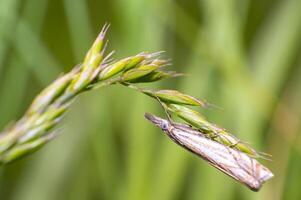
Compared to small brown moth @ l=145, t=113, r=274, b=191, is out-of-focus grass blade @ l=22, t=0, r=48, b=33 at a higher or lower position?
higher

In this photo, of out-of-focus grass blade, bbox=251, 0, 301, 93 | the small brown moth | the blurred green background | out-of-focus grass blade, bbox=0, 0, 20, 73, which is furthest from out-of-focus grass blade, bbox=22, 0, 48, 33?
out-of-focus grass blade, bbox=251, 0, 301, 93

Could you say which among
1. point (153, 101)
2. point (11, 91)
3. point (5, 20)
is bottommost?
point (153, 101)

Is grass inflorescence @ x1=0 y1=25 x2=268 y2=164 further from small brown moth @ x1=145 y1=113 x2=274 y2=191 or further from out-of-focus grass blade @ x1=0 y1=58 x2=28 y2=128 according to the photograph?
out-of-focus grass blade @ x1=0 y1=58 x2=28 y2=128

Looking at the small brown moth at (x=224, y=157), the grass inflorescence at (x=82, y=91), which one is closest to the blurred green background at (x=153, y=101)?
the small brown moth at (x=224, y=157)

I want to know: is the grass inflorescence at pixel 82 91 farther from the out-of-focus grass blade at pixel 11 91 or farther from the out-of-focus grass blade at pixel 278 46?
the out-of-focus grass blade at pixel 278 46

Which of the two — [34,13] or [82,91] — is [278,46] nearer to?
[34,13]

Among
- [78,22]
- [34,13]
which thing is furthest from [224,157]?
[34,13]
